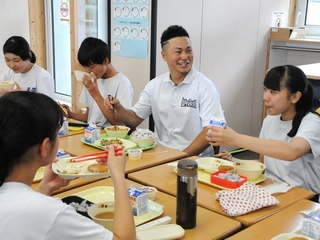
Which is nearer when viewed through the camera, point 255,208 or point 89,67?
point 255,208

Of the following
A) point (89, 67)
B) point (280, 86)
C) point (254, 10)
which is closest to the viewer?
point (280, 86)

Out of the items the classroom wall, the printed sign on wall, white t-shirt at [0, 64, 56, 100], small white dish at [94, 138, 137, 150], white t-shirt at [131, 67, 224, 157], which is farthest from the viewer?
the classroom wall

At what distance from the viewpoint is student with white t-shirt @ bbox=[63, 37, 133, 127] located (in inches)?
112

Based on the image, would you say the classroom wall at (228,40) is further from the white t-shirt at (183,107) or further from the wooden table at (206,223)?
the wooden table at (206,223)

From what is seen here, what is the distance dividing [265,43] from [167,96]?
223 cm

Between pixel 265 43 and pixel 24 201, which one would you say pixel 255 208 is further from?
pixel 265 43

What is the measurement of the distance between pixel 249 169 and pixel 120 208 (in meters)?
0.87

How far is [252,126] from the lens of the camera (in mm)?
4770

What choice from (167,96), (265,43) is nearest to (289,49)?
(265,43)

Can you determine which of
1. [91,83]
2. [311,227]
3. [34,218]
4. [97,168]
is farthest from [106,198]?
[91,83]

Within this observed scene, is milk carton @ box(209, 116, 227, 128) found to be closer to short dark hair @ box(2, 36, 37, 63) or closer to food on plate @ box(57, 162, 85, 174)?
food on plate @ box(57, 162, 85, 174)

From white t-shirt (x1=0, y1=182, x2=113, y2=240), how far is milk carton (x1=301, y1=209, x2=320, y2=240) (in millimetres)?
739

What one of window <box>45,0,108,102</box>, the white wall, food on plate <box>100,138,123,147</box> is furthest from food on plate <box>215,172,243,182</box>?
the white wall

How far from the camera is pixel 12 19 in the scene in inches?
183
